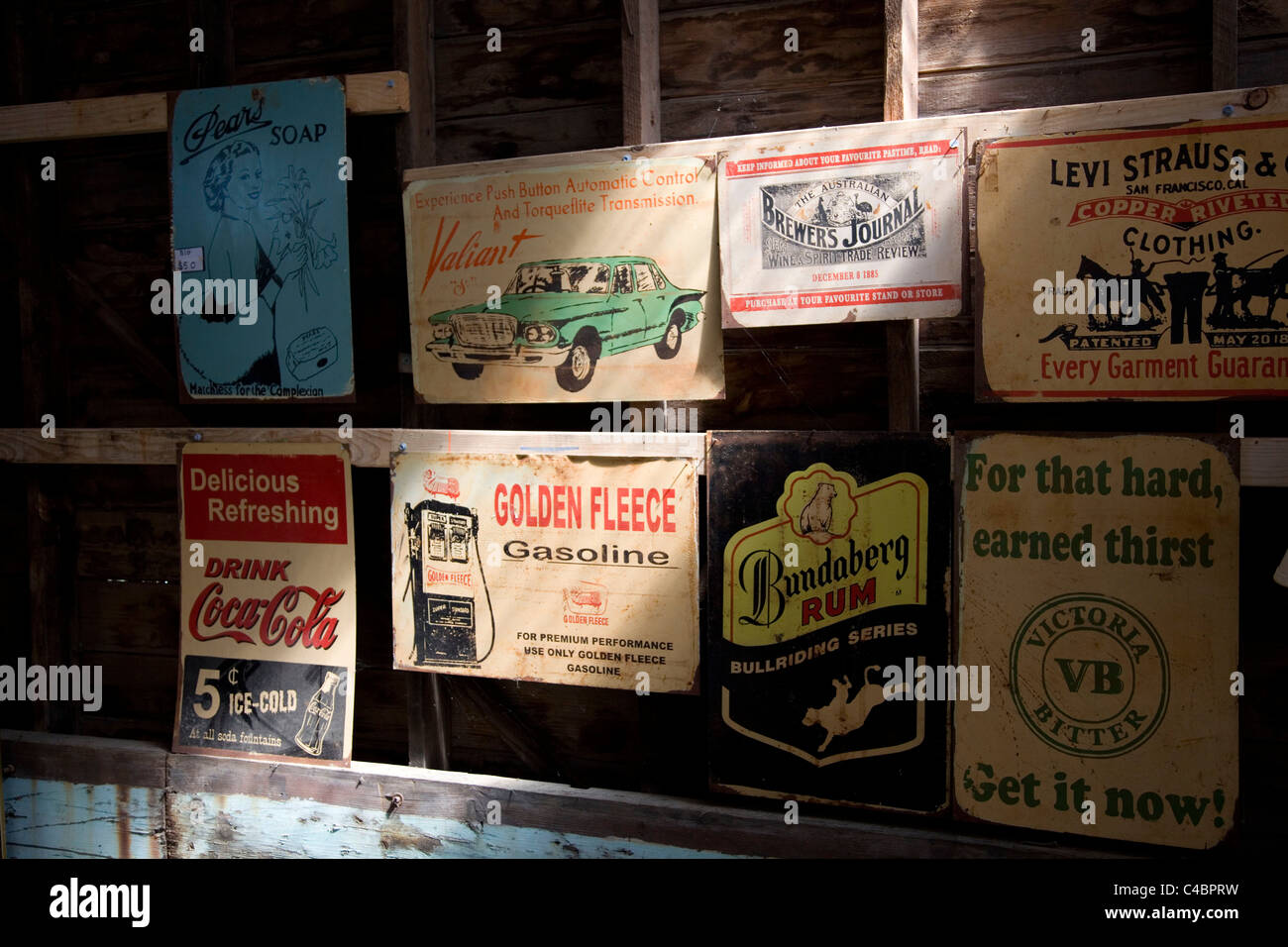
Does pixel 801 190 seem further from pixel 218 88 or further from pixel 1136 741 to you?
pixel 218 88

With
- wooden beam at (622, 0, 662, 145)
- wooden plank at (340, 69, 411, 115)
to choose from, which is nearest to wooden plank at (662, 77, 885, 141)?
wooden beam at (622, 0, 662, 145)

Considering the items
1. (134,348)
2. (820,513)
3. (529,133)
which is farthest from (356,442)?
(820,513)

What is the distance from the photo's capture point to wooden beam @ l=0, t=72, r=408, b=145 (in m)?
3.55

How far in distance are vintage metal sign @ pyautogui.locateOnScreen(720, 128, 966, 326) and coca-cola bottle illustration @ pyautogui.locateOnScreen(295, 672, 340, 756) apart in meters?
2.13

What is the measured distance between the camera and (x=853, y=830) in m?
3.19

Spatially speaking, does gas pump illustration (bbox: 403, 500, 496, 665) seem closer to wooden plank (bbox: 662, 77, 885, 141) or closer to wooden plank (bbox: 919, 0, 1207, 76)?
wooden plank (bbox: 662, 77, 885, 141)

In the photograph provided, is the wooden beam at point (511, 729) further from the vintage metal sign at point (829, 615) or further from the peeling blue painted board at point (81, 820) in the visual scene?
the peeling blue painted board at point (81, 820)

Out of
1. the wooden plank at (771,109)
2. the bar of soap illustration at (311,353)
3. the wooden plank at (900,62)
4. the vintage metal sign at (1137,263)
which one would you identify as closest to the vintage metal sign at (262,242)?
the bar of soap illustration at (311,353)

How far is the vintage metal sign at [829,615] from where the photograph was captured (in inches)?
122

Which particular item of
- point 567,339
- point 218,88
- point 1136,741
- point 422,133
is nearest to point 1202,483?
point 1136,741

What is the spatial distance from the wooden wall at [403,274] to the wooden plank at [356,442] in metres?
0.18

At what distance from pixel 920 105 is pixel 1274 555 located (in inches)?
74.3

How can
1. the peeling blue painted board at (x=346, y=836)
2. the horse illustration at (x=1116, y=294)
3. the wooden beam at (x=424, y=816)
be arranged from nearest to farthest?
1. the horse illustration at (x=1116, y=294)
2. the wooden beam at (x=424, y=816)
3. the peeling blue painted board at (x=346, y=836)

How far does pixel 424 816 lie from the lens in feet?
12.1
